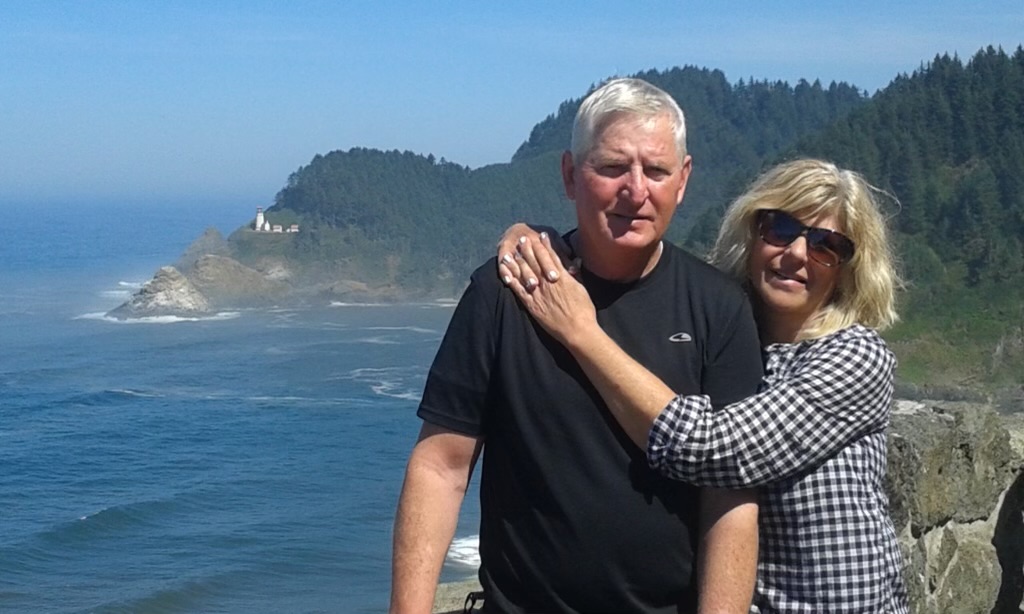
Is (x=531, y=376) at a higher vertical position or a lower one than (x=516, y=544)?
higher

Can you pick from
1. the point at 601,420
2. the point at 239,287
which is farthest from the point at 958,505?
the point at 239,287

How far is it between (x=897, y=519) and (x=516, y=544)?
1.35 meters

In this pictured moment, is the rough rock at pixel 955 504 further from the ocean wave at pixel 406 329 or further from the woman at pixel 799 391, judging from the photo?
the ocean wave at pixel 406 329

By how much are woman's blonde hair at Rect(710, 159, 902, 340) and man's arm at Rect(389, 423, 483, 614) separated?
770 millimetres

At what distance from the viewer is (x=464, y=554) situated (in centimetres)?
3238

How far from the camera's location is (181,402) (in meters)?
61.3

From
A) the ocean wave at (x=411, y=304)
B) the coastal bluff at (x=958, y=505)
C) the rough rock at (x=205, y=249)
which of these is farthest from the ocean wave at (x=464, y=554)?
the rough rock at (x=205, y=249)

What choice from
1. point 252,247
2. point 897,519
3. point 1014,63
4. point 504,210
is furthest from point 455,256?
point 897,519

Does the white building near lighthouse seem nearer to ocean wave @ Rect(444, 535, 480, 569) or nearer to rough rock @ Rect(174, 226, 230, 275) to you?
rough rock @ Rect(174, 226, 230, 275)

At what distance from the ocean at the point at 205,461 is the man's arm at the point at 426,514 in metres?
26.9

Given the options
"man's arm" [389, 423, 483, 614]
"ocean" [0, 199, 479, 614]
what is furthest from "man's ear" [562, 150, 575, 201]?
"ocean" [0, 199, 479, 614]

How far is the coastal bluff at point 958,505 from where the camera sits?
3254 mm

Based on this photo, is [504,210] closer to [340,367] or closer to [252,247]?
[252,247]

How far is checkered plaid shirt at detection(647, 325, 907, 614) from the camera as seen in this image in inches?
87.6
